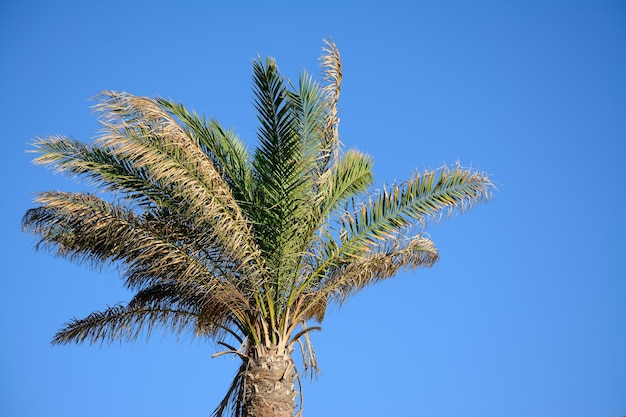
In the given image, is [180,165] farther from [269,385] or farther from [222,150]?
[269,385]

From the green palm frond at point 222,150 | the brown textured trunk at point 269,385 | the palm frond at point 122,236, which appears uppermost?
the green palm frond at point 222,150

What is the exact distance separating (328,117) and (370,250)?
7.34 ft

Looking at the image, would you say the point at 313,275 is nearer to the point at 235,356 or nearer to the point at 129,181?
the point at 235,356

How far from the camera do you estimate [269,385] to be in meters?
12.9

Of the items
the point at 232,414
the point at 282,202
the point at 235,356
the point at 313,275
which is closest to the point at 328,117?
the point at 282,202

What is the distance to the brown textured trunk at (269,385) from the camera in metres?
12.8

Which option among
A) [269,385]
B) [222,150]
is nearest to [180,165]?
[222,150]

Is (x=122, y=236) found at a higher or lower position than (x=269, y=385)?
higher

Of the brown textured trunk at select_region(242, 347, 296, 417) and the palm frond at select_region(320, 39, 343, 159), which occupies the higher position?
the palm frond at select_region(320, 39, 343, 159)

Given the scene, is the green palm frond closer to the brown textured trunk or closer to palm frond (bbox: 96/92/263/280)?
palm frond (bbox: 96/92/263/280)

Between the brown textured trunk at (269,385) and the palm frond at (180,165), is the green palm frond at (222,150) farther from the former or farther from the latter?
the brown textured trunk at (269,385)

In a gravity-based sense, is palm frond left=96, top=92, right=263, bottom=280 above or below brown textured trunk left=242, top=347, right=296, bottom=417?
above

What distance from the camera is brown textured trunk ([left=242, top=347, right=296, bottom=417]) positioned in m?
12.8

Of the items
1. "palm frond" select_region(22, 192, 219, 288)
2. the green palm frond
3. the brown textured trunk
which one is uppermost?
the green palm frond
